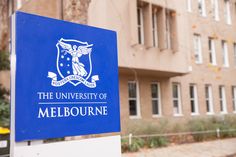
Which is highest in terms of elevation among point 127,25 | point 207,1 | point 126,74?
point 207,1

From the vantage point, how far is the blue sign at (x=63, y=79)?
338cm

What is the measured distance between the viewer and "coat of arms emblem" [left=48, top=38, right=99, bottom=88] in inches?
147

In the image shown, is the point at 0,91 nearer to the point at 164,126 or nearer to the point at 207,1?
the point at 164,126

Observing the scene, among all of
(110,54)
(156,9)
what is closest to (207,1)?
(156,9)

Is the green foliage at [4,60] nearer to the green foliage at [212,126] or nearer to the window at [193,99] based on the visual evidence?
the green foliage at [212,126]

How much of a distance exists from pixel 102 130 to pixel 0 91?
34.1 ft

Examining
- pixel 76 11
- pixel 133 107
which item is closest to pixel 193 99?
pixel 133 107

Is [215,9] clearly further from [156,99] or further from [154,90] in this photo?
[156,99]

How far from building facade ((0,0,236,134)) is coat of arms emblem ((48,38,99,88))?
15.6 feet

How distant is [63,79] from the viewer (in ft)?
12.3

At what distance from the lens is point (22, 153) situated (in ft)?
11.0

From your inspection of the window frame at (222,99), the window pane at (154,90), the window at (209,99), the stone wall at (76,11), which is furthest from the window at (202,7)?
the stone wall at (76,11)

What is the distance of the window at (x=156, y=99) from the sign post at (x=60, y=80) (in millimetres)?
13932

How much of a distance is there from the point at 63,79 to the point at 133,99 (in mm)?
13293
